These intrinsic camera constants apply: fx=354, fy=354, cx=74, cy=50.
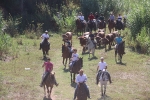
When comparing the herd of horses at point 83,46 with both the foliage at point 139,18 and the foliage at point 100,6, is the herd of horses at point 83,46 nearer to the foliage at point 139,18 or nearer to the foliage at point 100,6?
the foliage at point 139,18

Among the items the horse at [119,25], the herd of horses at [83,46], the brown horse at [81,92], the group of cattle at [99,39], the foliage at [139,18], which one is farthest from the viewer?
the horse at [119,25]

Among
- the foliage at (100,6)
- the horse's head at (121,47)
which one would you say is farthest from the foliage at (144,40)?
the foliage at (100,6)

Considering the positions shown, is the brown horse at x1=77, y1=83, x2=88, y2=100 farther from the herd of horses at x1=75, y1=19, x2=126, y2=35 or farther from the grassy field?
the herd of horses at x1=75, y1=19, x2=126, y2=35

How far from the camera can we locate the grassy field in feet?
64.6

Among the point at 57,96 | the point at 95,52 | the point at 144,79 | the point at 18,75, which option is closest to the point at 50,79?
the point at 57,96

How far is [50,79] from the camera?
713 inches

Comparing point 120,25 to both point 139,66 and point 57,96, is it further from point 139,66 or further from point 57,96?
point 57,96

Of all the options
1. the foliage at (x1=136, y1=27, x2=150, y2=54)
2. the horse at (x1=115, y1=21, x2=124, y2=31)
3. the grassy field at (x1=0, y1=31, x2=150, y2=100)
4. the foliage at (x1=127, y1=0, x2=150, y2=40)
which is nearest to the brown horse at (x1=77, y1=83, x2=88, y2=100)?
the grassy field at (x1=0, y1=31, x2=150, y2=100)

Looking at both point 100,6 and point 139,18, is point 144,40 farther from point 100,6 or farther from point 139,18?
point 100,6

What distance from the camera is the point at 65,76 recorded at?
2284cm

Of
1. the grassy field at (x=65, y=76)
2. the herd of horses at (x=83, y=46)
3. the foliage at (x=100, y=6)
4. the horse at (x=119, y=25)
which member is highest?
the foliage at (x=100, y=6)

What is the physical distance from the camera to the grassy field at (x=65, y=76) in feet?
64.6

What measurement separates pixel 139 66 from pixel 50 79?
962 cm

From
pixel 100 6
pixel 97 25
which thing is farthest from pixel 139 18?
pixel 100 6
